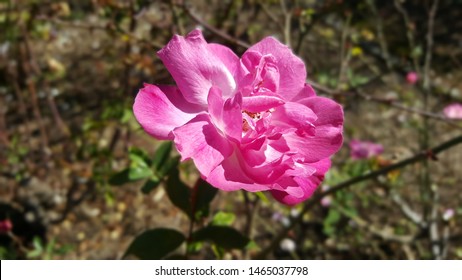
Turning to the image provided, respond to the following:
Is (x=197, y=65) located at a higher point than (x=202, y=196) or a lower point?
higher

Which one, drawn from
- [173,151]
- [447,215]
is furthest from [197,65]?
[173,151]

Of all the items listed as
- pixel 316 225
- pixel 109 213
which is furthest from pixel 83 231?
pixel 316 225

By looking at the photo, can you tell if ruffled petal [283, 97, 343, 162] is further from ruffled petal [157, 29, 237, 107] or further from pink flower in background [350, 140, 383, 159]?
pink flower in background [350, 140, 383, 159]

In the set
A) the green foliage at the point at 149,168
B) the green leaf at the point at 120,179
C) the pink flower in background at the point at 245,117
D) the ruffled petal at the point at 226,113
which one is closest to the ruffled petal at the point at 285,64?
the pink flower in background at the point at 245,117

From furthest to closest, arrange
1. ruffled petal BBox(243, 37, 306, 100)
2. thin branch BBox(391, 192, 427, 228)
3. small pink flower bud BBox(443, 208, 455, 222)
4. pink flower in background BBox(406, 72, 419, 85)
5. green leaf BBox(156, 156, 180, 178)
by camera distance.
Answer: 1. pink flower in background BBox(406, 72, 419, 85)
2. thin branch BBox(391, 192, 427, 228)
3. small pink flower bud BBox(443, 208, 455, 222)
4. green leaf BBox(156, 156, 180, 178)
5. ruffled petal BBox(243, 37, 306, 100)

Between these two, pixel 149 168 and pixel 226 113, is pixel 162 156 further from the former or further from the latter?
pixel 226 113

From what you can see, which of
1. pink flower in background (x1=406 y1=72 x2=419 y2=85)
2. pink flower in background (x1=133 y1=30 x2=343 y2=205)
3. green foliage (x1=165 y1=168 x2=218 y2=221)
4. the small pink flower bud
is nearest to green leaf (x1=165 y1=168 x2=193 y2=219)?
green foliage (x1=165 y1=168 x2=218 y2=221)

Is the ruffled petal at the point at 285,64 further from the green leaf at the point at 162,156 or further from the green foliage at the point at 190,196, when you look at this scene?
the green leaf at the point at 162,156

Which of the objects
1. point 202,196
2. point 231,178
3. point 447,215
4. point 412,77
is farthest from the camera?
point 412,77
